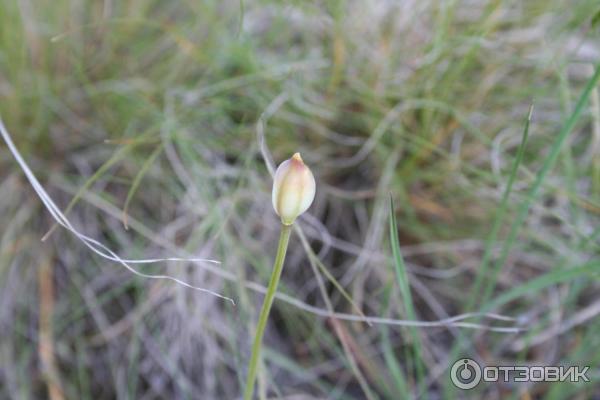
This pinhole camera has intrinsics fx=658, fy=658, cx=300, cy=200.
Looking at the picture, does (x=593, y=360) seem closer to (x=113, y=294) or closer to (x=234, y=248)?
(x=234, y=248)

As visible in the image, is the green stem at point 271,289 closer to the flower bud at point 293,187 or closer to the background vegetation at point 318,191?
the flower bud at point 293,187

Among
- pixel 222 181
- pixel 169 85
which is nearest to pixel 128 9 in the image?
pixel 169 85

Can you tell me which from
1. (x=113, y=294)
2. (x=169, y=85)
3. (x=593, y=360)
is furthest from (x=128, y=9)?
(x=593, y=360)

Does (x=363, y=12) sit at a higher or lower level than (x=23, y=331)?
higher

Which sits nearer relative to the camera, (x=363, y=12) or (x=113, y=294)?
(x=113, y=294)

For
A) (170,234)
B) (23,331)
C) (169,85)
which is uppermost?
(169,85)

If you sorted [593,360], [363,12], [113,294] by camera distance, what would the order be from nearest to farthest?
[593,360] < [113,294] < [363,12]

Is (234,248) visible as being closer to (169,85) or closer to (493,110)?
(169,85)

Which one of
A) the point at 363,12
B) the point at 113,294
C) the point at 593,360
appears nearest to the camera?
the point at 593,360
